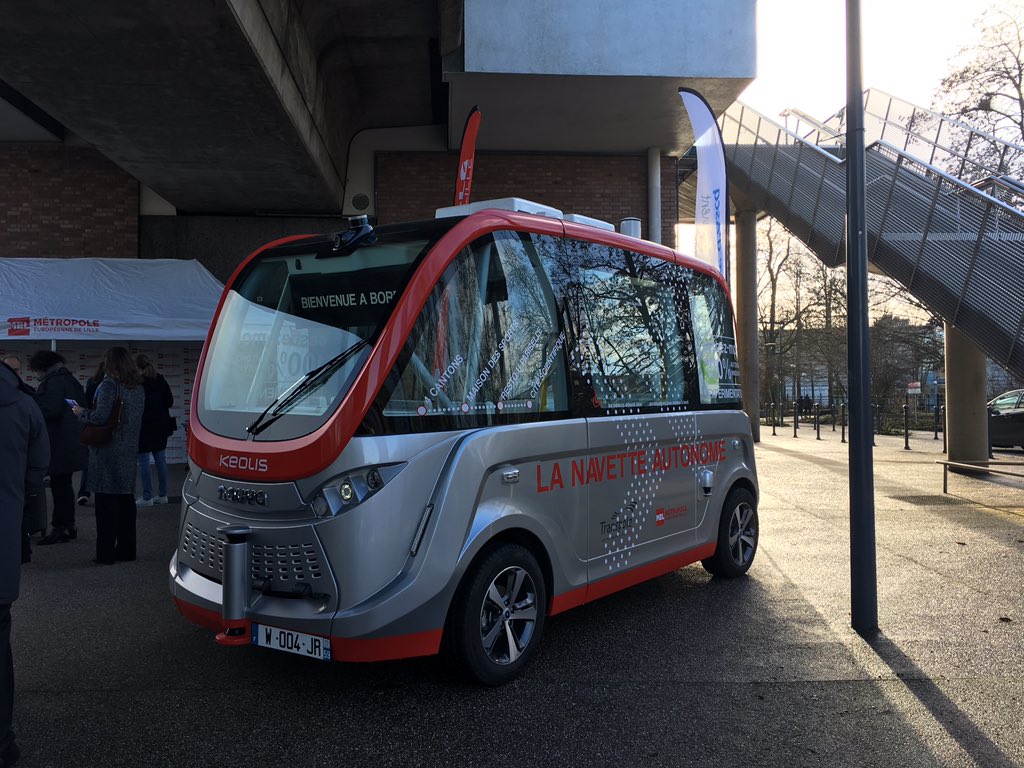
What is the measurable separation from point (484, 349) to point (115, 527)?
15.2 ft

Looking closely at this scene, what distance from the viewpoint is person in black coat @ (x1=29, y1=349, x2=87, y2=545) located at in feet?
24.0

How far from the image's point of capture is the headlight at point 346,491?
11.7ft

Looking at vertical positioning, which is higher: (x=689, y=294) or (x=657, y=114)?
(x=657, y=114)

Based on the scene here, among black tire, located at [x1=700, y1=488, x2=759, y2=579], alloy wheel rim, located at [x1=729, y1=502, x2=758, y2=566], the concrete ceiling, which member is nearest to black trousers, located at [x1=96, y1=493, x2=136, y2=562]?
black tire, located at [x1=700, y1=488, x2=759, y2=579]

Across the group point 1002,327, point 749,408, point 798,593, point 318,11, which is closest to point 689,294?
point 798,593

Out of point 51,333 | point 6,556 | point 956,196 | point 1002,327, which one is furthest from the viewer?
point 51,333

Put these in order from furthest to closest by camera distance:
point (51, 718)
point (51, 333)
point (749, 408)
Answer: point (749, 408)
point (51, 333)
point (51, 718)

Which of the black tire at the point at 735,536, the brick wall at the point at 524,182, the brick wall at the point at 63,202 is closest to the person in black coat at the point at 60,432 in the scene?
the black tire at the point at 735,536

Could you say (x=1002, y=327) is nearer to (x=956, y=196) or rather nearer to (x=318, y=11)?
(x=956, y=196)

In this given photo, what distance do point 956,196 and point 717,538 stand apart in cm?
782

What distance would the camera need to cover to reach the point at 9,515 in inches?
126

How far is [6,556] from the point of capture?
3.14 meters

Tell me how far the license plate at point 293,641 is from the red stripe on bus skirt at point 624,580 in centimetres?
137

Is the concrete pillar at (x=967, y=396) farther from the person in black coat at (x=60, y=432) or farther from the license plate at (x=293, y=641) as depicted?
the person in black coat at (x=60, y=432)
